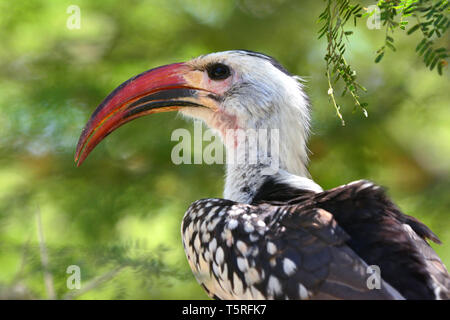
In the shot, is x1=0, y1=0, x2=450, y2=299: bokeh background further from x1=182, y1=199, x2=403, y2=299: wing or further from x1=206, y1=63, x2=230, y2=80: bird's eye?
x1=182, y1=199, x2=403, y2=299: wing

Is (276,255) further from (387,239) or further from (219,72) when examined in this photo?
(219,72)

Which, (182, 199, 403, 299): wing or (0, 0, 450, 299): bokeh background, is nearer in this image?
(182, 199, 403, 299): wing

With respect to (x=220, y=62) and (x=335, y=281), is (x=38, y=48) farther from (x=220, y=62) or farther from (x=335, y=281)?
(x=335, y=281)

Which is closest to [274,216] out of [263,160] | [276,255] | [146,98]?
[276,255]

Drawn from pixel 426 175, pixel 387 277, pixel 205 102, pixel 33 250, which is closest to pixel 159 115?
pixel 205 102

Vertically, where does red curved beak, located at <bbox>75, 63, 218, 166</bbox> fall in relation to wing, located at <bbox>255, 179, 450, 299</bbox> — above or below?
above

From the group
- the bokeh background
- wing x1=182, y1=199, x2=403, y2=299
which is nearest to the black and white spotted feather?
wing x1=182, y1=199, x2=403, y2=299

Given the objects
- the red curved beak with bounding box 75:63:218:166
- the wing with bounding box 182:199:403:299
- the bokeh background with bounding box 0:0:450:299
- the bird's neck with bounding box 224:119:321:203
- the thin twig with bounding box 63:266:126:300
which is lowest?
the thin twig with bounding box 63:266:126:300

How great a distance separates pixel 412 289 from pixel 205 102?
73.4 inches

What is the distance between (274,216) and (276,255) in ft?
0.77

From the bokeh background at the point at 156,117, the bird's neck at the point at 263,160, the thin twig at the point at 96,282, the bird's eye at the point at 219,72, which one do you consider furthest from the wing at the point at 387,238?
the bokeh background at the point at 156,117

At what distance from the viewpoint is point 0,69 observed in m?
6.25

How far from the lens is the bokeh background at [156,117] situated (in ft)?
18.1

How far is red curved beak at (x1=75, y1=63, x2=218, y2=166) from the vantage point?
3.90 metres
